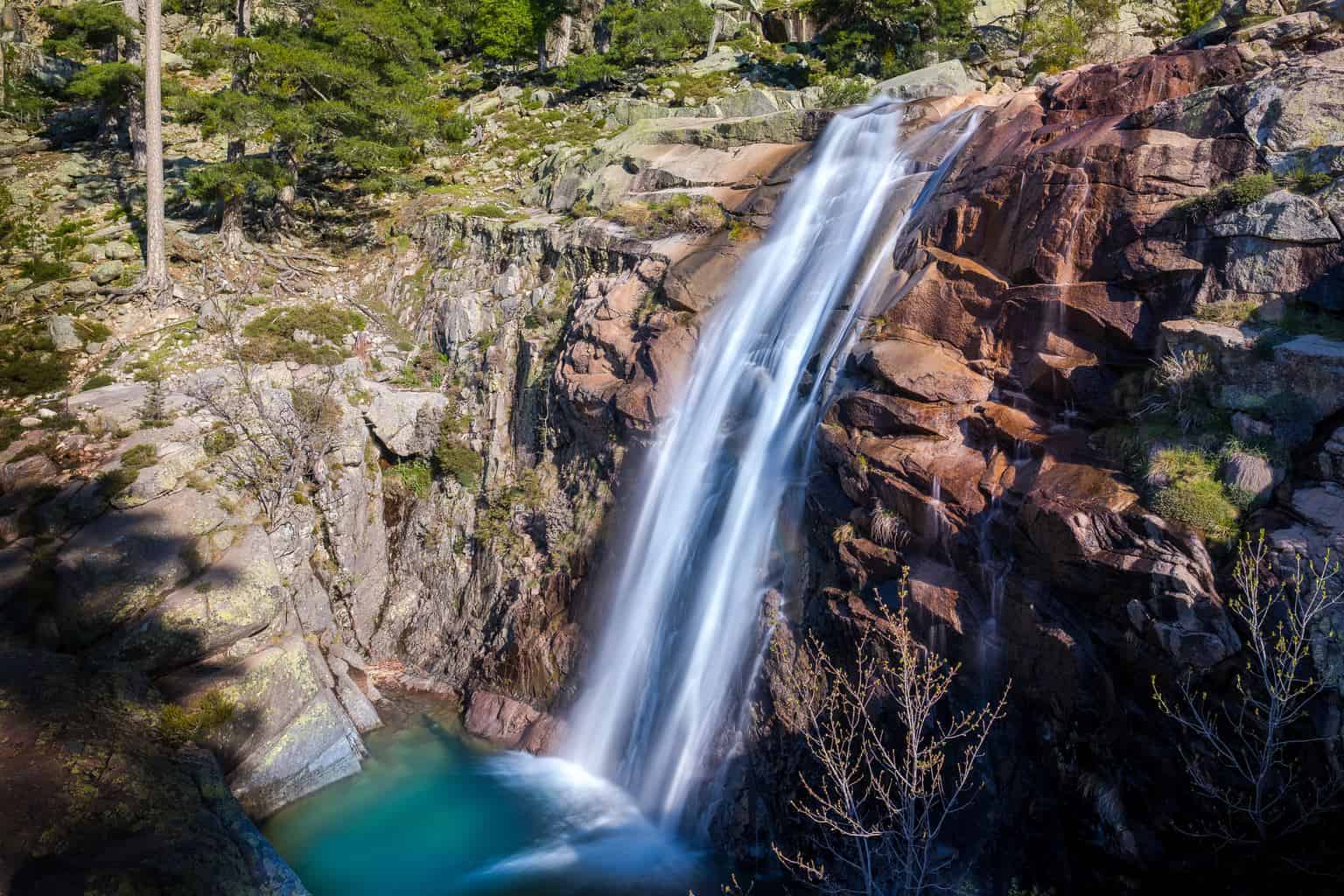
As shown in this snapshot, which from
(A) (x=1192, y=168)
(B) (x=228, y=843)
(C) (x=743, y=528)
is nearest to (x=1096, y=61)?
(A) (x=1192, y=168)

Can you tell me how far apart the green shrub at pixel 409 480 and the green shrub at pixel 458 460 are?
1.71 ft

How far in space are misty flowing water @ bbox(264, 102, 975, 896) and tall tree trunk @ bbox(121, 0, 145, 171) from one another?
29.1 metres

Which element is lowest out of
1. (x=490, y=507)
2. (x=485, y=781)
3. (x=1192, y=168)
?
(x=485, y=781)

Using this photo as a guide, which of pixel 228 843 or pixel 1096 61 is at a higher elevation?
pixel 1096 61

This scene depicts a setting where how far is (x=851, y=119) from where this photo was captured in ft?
74.9

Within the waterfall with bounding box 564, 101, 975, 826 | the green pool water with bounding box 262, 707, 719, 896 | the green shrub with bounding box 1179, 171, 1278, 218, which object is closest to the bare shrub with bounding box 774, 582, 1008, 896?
the waterfall with bounding box 564, 101, 975, 826

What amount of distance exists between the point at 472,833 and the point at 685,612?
6.32 m

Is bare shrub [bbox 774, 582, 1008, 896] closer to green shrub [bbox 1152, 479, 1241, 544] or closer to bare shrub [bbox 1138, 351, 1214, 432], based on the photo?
green shrub [bbox 1152, 479, 1241, 544]

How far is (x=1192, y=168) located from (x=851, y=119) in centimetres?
1236

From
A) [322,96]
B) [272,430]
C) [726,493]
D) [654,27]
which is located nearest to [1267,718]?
[726,493]

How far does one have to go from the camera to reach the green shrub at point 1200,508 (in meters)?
9.34

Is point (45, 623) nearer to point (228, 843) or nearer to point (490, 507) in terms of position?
point (228, 843)

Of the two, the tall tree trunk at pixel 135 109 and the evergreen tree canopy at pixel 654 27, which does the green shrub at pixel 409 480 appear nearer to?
the tall tree trunk at pixel 135 109

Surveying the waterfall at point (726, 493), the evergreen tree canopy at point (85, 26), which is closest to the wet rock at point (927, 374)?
the waterfall at point (726, 493)
